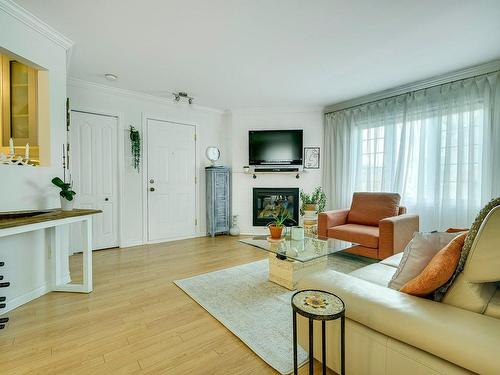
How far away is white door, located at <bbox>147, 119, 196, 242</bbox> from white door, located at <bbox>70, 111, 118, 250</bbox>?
0.55m

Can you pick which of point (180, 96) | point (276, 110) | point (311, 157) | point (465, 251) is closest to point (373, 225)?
point (311, 157)

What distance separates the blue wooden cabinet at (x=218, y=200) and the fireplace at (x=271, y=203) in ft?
1.83

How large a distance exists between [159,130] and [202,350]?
367cm

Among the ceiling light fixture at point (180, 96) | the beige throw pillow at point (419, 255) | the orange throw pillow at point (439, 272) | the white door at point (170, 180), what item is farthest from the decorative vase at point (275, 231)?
the ceiling light fixture at point (180, 96)

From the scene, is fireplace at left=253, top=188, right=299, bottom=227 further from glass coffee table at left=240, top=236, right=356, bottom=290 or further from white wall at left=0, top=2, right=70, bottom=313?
white wall at left=0, top=2, right=70, bottom=313

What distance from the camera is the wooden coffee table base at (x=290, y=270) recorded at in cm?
247

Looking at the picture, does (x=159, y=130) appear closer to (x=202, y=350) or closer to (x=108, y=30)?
(x=108, y=30)

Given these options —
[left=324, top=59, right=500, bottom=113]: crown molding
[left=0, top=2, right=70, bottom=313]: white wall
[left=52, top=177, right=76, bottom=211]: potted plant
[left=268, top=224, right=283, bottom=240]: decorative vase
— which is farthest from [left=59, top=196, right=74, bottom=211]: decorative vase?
[left=324, top=59, right=500, bottom=113]: crown molding

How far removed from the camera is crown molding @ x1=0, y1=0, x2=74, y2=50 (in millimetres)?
2043

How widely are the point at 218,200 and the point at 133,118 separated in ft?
6.69

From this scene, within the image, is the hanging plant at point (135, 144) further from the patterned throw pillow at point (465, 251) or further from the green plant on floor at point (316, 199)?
the patterned throw pillow at point (465, 251)

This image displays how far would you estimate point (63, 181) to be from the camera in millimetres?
2609

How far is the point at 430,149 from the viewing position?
3543mm

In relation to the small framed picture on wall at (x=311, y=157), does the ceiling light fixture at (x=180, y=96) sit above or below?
above
